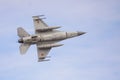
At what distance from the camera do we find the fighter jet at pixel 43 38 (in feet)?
344

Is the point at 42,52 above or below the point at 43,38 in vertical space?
below

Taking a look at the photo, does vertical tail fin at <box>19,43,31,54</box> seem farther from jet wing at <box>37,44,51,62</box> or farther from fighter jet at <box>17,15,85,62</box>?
jet wing at <box>37,44,51,62</box>

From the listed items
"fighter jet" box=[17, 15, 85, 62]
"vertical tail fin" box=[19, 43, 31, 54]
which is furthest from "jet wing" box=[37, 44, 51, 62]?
"vertical tail fin" box=[19, 43, 31, 54]

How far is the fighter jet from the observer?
105 m

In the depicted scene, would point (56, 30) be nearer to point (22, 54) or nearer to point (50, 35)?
point (50, 35)

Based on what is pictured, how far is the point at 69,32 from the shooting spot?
106 m

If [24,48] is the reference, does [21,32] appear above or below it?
above

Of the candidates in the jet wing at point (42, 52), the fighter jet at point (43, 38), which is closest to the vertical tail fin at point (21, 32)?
the fighter jet at point (43, 38)

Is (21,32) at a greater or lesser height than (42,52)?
greater

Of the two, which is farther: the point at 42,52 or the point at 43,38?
the point at 42,52

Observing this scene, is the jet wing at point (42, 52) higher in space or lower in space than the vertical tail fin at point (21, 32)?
lower

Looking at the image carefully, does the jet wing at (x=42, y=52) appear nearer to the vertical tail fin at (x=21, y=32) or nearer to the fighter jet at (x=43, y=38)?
the fighter jet at (x=43, y=38)

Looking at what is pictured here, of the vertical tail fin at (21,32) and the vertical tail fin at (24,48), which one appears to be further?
the vertical tail fin at (21,32)

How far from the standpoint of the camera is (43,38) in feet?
345
